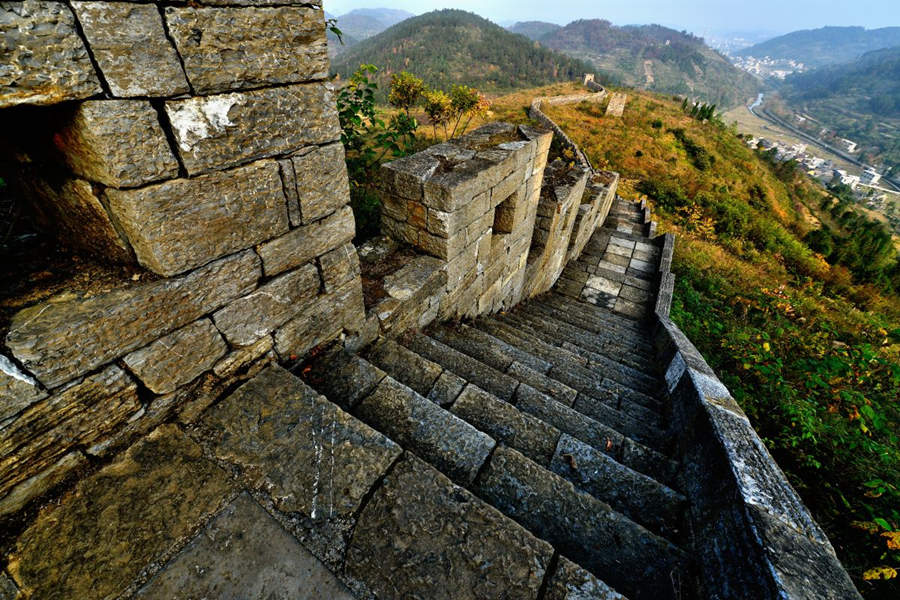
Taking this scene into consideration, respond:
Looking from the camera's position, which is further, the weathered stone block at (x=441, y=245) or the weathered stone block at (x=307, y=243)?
the weathered stone block at (x=441, y=245)

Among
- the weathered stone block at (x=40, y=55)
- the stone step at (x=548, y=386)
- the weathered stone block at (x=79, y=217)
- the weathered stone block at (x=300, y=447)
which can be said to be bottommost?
the stone step at (x=548, y=386)

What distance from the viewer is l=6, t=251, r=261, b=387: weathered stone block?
1.42 metres

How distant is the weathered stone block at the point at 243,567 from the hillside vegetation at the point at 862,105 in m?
134

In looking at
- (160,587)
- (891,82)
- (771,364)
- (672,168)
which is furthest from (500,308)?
(891,82)

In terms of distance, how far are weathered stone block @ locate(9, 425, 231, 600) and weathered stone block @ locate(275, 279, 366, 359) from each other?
2.44 feet

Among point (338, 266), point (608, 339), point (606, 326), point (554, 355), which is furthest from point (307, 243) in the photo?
point (606, 326)

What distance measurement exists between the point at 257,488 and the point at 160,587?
0.42m

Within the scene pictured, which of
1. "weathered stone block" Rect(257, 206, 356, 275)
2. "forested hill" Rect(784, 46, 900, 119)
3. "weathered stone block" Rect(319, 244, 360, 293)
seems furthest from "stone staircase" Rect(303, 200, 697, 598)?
"forested hill" Rect(784, 46, 900, 119)

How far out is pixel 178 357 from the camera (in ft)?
6.03

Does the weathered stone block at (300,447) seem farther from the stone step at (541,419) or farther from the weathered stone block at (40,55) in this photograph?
the weathered stone block at (40,55)

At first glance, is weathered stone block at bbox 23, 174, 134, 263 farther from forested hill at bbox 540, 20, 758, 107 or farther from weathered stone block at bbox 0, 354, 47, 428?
forested hill at bbox 540, 20, 758, 107

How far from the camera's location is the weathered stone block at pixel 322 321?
2.38 metres

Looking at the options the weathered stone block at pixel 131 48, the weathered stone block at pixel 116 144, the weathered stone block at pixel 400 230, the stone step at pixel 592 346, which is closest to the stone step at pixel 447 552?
the weathered stone block at pixel 116 144

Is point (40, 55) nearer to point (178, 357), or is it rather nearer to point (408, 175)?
point (178, 357)
